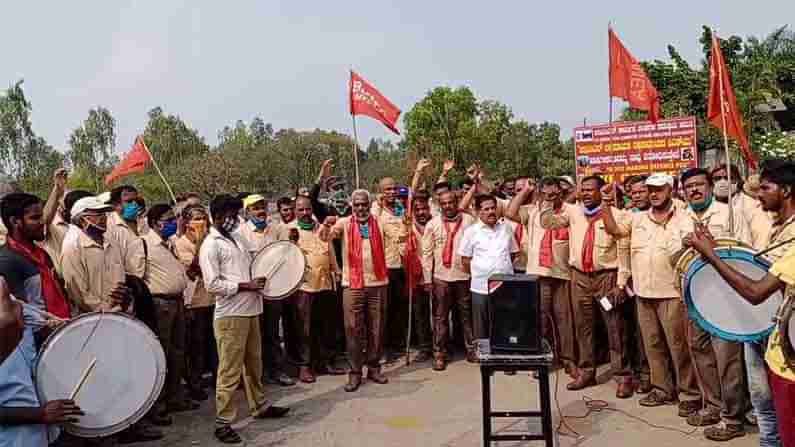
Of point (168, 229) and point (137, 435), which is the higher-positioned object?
point (168, 229)

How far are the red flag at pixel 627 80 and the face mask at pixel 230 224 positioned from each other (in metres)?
4.88

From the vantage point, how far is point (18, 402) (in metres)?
2.83

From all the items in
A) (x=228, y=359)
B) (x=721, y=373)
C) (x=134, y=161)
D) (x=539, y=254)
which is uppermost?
(x=134, y=161)

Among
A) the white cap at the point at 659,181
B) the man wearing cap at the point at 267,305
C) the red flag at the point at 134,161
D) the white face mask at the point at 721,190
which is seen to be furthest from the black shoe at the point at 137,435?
the white face mask at the point at 721,190

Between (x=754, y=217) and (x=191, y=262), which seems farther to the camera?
(x=191, y=262)

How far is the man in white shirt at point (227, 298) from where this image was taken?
5.39 metres

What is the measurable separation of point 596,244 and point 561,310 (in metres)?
0.92

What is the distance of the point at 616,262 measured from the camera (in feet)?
20.5

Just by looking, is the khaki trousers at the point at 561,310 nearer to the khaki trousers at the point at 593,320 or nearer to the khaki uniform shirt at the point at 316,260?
the khaki trousers at the point at 593,320

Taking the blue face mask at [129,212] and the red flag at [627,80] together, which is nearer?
the blue face mask at [129,212]

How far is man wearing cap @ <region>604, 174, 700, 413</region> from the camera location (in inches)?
217

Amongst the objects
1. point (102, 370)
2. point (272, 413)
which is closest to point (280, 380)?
point (272, 413)

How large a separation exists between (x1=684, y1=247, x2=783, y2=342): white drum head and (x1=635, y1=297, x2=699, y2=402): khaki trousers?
3.39 ft

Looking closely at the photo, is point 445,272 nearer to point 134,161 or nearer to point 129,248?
point 129,248
